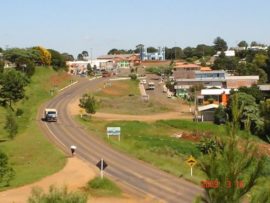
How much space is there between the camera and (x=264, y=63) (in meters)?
116

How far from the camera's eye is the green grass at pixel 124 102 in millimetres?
76119

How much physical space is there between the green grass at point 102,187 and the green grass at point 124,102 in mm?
41102

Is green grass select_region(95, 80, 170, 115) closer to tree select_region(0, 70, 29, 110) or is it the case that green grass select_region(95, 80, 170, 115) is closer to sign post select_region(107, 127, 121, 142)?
tree select_region(0, 70, 29, 110)

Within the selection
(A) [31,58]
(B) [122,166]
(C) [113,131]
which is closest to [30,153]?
(B) [122,166]

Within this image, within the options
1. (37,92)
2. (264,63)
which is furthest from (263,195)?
(264,63)

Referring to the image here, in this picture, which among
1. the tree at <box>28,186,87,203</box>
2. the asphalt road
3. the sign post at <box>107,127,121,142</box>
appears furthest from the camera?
the sign post at <box>107,127,121,142</box>

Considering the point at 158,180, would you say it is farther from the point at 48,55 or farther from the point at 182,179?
the point at 48,55

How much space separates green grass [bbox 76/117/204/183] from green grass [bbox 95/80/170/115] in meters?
12.2

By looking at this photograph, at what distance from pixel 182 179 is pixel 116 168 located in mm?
5429

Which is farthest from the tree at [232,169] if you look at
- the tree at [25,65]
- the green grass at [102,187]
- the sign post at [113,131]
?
the tree at [25,65]

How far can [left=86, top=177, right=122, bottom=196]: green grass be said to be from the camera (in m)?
31.3

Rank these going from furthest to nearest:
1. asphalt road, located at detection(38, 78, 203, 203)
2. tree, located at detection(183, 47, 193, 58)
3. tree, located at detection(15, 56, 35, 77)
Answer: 1. tree, located at detection(183, 47, 193, 58)
2. tree, located at detection(15, 56, 35, 77)
3. asphalt road, located at detection(38, 78, 203, 203)

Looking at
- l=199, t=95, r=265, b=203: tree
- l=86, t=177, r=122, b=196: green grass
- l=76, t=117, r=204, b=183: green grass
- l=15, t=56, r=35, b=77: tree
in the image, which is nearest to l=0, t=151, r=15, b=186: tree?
l=86, t=177, r=122, b=196: green grass

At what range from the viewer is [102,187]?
32.2 m
